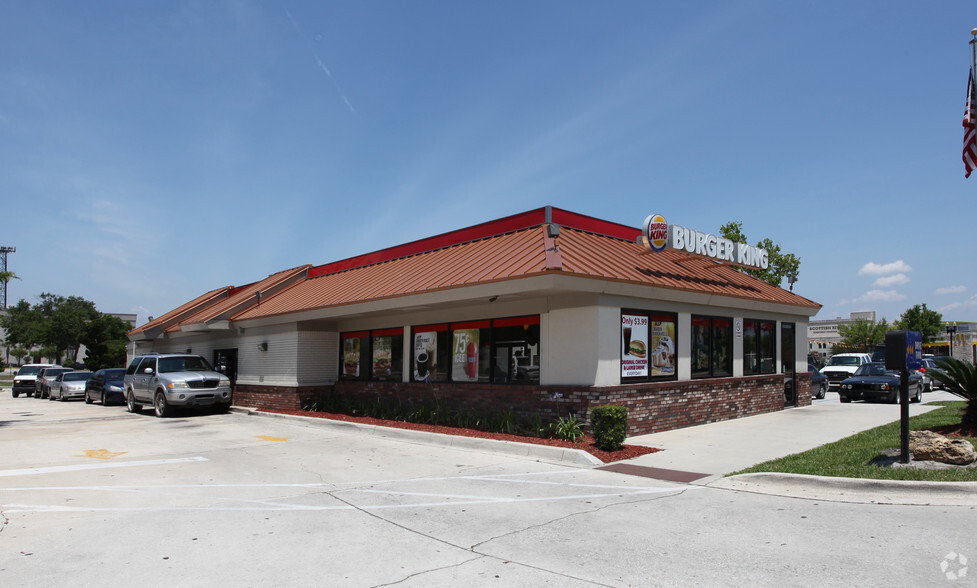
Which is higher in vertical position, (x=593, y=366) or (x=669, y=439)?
(x=593, y=366)

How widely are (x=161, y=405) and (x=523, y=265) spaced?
14610mm

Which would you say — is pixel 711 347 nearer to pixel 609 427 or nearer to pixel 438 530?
pixel 609 427

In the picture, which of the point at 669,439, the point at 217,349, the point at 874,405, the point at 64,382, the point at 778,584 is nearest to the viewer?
the point at 778,584

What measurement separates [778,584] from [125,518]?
702 cm

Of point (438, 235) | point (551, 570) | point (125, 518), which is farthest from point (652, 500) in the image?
point (438, 235)

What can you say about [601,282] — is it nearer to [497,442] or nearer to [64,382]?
[497,442]

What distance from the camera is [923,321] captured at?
64.5 m

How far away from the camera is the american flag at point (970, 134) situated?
41.4 ft

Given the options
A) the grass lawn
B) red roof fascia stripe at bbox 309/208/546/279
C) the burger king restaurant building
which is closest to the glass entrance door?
the burger king restaurant building

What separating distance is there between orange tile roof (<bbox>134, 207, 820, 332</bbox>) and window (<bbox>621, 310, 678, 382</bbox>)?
0.85 m

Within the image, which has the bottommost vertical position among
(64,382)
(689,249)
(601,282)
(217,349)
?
(64,382)

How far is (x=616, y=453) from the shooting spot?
1127cm

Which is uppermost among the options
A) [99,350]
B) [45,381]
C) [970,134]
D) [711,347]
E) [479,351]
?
[970,134]

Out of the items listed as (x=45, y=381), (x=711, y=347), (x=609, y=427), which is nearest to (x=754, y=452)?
(x=609, y=427)
